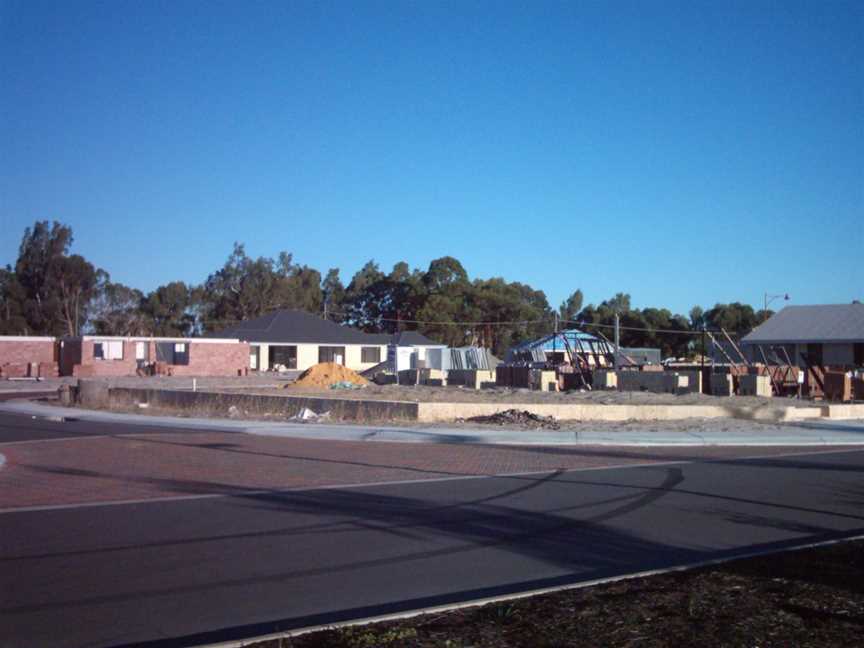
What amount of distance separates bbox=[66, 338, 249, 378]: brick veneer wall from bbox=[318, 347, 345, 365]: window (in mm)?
9772

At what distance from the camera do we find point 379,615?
23.7ft

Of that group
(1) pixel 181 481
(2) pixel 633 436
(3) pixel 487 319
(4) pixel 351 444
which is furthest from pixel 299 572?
(3) pixel 487 319

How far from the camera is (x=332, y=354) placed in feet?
250

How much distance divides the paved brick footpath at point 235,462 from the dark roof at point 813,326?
41.5m

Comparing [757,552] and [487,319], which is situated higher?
[487,319]

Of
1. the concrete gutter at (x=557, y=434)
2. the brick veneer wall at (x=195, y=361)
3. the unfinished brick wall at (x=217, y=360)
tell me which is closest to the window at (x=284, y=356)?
the brick veneer wall at (x=195, y=361)

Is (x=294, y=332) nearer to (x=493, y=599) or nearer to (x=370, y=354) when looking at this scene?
(x=370, y=354)

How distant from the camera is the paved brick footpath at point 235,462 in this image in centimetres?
1448

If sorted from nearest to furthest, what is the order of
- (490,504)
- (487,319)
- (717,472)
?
(490,504)
(717,472)
(487,319)

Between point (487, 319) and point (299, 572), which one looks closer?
point (299, 572)

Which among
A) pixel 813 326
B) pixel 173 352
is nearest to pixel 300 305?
pixel 173 352

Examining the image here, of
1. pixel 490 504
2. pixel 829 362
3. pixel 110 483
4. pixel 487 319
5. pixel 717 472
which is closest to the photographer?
pixel 490 504

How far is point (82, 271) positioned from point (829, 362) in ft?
232

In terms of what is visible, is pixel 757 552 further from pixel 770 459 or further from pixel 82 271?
pixel 82 271
